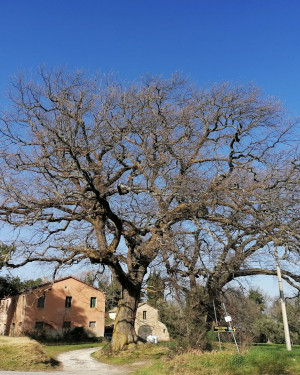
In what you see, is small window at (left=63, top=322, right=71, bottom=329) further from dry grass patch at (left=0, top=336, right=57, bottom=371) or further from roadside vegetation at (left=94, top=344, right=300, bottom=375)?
roadside vegetation at (left=94, top=344, right=300, bottom=375)

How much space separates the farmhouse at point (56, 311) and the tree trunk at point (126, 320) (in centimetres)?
1816

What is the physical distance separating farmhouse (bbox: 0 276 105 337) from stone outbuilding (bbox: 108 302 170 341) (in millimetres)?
4690

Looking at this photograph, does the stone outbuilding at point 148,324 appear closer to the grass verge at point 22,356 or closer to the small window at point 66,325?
the small window at point 66,325

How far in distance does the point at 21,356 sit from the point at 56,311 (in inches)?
1011

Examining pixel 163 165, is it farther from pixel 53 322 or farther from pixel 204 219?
pixel 53 322

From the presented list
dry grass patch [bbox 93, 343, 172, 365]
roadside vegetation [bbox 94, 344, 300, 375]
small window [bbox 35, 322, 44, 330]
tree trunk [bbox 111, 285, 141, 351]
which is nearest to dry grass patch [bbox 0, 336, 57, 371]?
dry grass patch [bbox 93, 343, 172, 365]

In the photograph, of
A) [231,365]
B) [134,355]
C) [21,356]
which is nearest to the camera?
[231,365]

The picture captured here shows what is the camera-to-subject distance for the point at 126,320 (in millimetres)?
17031

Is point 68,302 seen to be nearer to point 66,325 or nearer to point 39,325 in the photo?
point 66,325

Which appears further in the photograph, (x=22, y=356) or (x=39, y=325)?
(x=39, y=325)

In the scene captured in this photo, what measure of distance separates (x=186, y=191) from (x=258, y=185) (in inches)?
115

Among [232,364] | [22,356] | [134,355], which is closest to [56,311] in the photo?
[134,355]

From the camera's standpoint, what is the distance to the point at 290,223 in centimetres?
1287

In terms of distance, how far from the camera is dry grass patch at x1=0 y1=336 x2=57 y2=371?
12.5m
